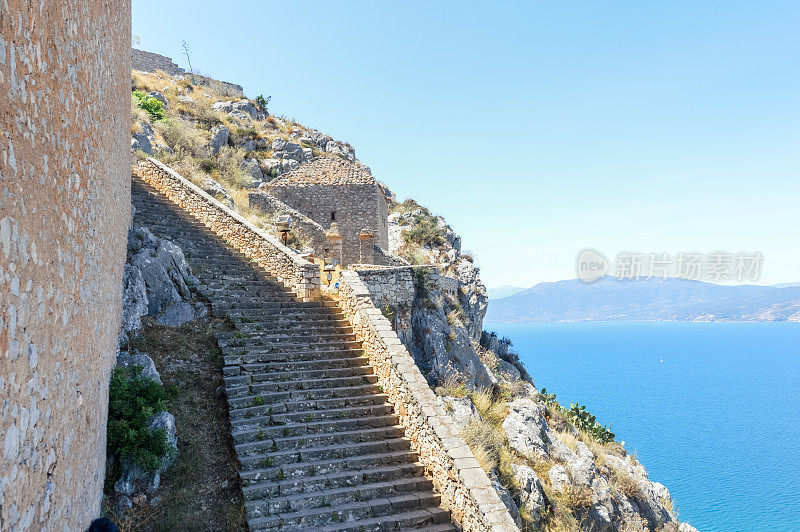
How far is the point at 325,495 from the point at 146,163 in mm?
16104

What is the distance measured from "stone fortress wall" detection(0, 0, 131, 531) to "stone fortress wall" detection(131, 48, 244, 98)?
42.6 m

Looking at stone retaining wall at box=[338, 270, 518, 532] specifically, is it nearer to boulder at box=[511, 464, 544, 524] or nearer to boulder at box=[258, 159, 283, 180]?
boulder at box=[511, 464, 544, 524]

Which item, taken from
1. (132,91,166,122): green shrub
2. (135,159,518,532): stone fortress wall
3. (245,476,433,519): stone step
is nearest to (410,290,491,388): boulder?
(135,159,518,532): stone fortress wall

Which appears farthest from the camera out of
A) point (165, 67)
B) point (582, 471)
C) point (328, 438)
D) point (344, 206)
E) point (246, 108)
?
point (165, 67)

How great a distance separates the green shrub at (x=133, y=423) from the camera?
5841 millimetres

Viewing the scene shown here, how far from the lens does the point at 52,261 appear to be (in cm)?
292

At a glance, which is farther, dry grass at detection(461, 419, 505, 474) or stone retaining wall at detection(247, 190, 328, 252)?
stone retaining wall at detection(247, 190, 328, 252)

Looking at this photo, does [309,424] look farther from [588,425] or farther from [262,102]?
[262,102]

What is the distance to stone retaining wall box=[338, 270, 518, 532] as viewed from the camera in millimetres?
6238

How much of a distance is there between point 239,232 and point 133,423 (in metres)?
8.87

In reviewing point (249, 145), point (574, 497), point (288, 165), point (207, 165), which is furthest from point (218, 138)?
point (574, 497)

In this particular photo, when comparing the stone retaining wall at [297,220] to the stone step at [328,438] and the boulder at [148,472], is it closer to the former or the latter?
the stone step at [328,438]

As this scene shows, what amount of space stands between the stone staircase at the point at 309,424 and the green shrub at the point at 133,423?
1274mm

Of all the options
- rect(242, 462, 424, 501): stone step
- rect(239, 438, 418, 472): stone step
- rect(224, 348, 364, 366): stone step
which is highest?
rect(224, 348, 364, 366): stone step
